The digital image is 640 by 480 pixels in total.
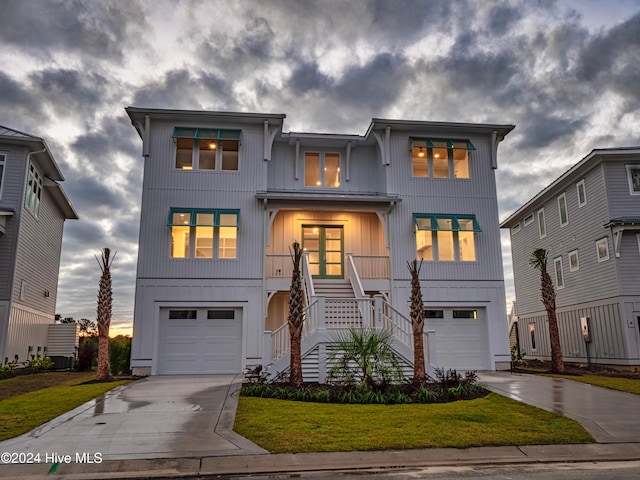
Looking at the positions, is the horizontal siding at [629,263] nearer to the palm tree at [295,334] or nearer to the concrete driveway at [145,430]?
the palm tree at [295,334]

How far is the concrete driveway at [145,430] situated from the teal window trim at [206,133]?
386 inches

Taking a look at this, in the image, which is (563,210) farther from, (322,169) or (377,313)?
(377,313)

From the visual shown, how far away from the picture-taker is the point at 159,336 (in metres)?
16.8

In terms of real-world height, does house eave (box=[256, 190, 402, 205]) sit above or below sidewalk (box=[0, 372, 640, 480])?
above

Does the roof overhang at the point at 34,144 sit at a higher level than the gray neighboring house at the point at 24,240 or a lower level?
higher

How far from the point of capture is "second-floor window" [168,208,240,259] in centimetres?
1742

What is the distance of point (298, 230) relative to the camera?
1900 centimetres

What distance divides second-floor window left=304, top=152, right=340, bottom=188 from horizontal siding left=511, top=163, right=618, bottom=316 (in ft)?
34.8

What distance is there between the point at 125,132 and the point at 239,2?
939 centimetres

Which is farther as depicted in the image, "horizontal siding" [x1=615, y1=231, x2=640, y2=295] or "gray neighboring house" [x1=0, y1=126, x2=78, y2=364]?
"horizontal siding" [x1=615, y1=231, x2=640, y2=295]

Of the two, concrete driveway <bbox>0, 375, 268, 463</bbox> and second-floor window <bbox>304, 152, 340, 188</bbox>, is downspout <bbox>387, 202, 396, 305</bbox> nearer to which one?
second-floor window <bbox>304, 152, 340, 188</bbox>

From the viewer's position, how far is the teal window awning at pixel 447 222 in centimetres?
1855

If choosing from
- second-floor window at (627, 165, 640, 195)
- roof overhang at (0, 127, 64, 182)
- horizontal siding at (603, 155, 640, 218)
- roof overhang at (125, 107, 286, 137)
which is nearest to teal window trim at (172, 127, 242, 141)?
roof overhang at (125, 107, 286, 137)

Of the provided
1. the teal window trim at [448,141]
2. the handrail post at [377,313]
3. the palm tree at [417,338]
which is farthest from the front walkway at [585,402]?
the teal window trim at [448,141]
